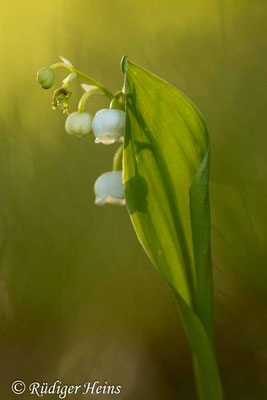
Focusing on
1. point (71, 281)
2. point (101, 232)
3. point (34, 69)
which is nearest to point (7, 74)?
point (34, 69)

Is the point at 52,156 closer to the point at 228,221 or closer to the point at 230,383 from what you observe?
the point at 228,221

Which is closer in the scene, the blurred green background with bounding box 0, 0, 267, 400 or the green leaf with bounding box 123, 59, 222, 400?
the green leaf with bounding box 123, 59, 222, 400

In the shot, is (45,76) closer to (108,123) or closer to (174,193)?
(108,123)

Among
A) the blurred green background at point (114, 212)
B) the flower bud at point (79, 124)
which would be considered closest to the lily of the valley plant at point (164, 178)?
the flower bud at point (79, 124)

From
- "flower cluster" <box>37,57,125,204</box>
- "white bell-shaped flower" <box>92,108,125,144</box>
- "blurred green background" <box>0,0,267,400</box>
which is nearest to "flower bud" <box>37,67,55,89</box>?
"flower cluster" <box>37,57,125,204</box>

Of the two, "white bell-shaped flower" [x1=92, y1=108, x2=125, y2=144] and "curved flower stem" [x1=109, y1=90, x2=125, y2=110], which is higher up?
"curved flower stem" [x1=109, y1=90, x2=125, y2=110]

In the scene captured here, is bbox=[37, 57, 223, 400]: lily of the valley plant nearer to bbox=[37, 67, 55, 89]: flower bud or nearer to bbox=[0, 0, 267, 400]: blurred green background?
bbox=[37, 67, 55, 89]: flower bud
